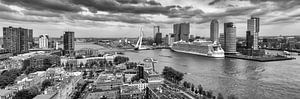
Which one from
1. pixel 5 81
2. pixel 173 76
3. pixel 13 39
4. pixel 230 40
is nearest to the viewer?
pixel 5 81

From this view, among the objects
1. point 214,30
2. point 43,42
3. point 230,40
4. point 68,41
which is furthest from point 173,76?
point 43,42

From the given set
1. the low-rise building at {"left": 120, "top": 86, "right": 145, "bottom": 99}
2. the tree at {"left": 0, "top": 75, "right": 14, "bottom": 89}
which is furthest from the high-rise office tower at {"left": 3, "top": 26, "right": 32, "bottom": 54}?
the low-rise building at {"left": 120, "top": 86, "right": 145, "bottom": 99}

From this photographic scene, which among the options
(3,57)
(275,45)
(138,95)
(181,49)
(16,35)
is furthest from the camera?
(275,45)

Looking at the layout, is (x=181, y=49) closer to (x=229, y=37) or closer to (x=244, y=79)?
(x=229, y=37)

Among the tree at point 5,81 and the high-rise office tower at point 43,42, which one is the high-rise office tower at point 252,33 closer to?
the tree at point 5,81

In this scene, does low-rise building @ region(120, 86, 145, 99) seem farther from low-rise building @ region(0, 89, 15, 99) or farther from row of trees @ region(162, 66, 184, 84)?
low-rise building @ region(0, 89, 15, 99)

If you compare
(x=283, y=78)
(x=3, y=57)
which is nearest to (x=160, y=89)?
(x=283, y=78)

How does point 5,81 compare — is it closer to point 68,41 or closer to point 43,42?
point 68,41

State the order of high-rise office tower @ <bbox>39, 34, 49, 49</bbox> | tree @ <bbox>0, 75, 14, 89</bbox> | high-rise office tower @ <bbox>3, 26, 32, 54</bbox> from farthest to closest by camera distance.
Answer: high-rise office tower @ <bbox>39, 34, 49, 49</bbox>, high-rise office tower @ <bbox>3, 26, 32, 54</bbox>, tree @ <bbox>0, 75, 14, 89</bbox>
